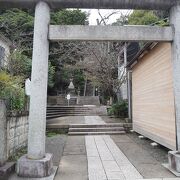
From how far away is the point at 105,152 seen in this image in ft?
26.8

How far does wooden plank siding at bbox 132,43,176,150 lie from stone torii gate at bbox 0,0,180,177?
4.14ft

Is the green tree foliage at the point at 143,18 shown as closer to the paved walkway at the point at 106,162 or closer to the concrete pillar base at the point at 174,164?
the paved walkway at the point at 106,162

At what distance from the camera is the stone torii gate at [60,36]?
5754 mm

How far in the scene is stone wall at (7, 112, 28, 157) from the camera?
654 cm

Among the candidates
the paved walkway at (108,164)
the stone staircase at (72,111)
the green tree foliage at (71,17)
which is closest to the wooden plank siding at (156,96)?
the paved walkway at (108,164)

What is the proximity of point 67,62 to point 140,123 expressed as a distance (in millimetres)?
19855

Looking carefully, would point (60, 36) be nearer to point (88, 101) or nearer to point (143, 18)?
point (143, 18)

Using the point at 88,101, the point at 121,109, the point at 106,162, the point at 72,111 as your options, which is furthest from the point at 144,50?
the point at 88,101

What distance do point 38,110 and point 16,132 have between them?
6.43ft

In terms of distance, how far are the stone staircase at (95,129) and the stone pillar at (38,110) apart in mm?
6500

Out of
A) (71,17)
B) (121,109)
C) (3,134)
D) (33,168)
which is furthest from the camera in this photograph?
(71,17)

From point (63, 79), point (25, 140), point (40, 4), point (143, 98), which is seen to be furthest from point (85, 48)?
point (63, 79)

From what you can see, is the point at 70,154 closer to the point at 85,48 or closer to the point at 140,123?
the point at 140,123

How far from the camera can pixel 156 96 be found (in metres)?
8.91
